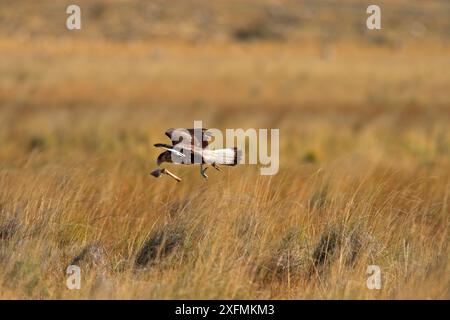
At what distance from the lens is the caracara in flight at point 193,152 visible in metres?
5.34

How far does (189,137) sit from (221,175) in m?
2.55

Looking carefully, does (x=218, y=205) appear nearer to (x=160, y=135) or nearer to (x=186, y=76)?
(x=160, y=135)

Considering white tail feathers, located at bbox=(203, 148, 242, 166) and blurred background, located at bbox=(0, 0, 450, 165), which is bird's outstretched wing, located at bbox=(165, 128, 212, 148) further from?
blurred background, located at bbox=(0, 0, 450, 165)

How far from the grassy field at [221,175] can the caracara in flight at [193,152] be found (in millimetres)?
739

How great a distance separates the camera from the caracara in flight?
5.34 metres

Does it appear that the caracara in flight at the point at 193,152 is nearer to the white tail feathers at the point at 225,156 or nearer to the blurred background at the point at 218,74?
the white tail feathers at the point at 225,156

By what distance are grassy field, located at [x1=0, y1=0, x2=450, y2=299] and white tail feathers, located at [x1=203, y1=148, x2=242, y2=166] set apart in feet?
2.45

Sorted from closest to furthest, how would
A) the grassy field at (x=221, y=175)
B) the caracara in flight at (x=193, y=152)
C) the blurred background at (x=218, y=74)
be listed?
1. the caracara in flight at (x=193, y=152)
2. the grassy field at (x=221, y=175)
3. the blurred background at (x=218, y=74)

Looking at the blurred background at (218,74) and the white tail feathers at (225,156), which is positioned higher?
the blurred background at (218,74)

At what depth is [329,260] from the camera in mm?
6160

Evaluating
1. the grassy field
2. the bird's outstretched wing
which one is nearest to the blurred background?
the grassy field

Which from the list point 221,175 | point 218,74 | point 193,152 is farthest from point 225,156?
point 218,74

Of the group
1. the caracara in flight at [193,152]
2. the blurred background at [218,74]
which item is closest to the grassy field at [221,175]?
the blurred background at [218,74]

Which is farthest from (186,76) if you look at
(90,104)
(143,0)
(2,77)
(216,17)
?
(143,0)
